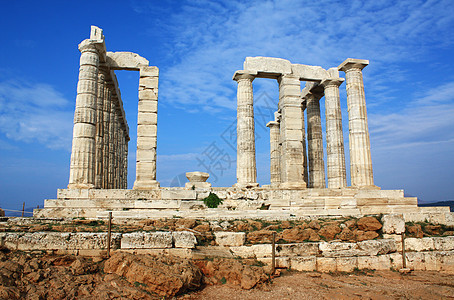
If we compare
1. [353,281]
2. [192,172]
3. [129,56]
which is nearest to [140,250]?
[353,281]

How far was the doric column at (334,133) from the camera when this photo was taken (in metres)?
21.6

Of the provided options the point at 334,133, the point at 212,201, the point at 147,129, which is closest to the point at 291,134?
the point at 334,133

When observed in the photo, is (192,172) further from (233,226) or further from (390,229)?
(390,229)

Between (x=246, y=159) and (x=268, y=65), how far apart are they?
6248 mm

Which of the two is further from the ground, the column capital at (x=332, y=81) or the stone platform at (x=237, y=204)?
the column capital at (x=332, y=81)

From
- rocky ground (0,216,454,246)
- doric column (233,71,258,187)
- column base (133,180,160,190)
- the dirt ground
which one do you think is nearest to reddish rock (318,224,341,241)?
rocky ground (0,216,454,246)

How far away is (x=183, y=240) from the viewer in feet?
27.4

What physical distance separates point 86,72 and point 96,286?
13363mm

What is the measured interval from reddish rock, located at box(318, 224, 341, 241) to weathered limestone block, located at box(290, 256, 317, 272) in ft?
3.73

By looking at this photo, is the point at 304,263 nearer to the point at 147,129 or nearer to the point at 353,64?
the point at 147,129

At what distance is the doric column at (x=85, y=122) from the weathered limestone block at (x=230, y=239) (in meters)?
9.35

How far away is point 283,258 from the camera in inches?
356

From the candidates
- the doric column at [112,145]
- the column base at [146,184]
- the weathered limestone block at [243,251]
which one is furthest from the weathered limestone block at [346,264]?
the doric column at [112,145]

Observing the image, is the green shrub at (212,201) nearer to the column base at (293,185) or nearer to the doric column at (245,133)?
the doric column at (245,133)
